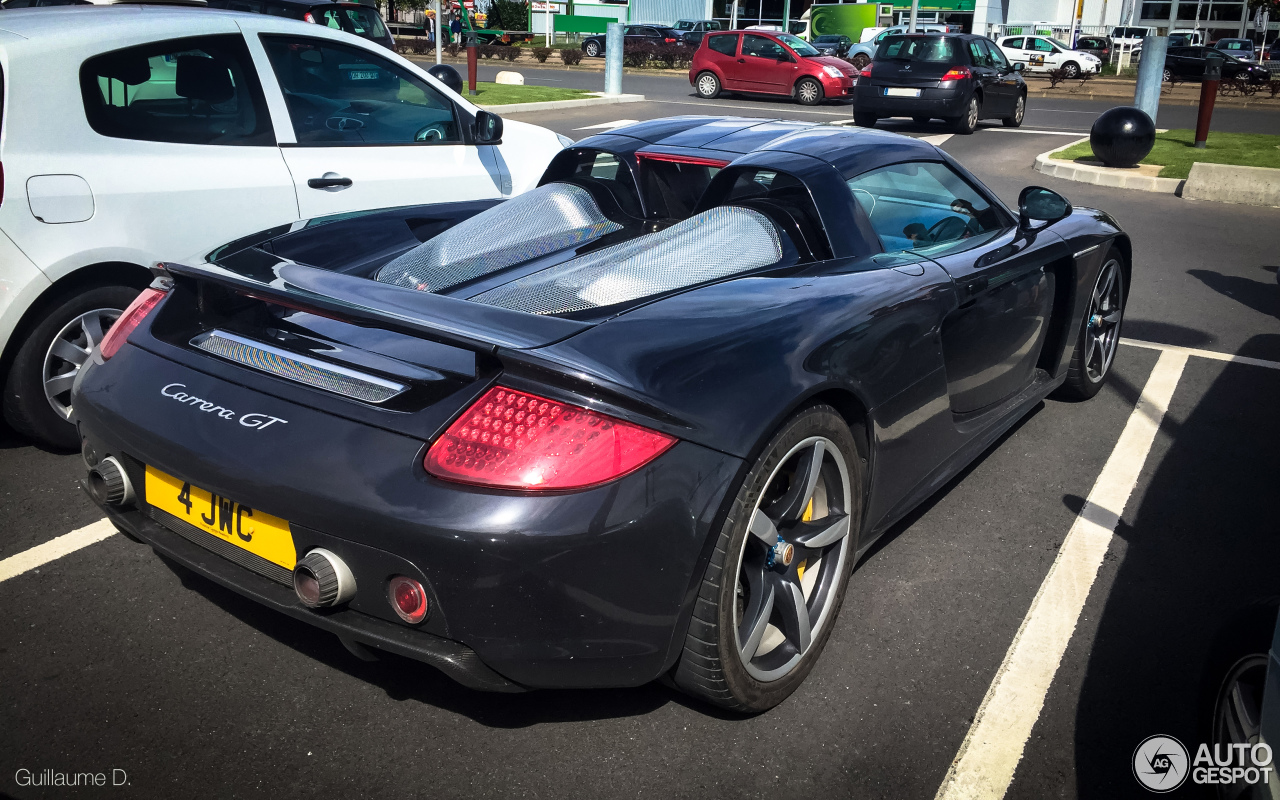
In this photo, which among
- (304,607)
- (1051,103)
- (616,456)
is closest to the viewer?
(616,456)

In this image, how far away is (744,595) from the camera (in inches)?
100

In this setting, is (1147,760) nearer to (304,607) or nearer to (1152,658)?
(1152,658)

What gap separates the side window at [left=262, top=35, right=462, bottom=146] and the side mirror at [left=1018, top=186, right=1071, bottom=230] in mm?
2985

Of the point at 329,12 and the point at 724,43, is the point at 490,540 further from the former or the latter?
the point at 724,43

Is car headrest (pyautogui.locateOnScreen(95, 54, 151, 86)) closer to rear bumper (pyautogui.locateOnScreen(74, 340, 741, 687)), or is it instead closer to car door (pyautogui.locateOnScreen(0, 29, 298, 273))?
car door (pyautogui.locateOnScreen(0, 29, 298, 273))

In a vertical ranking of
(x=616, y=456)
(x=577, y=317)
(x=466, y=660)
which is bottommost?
(x=466, y=660)

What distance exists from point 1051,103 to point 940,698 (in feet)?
86.2

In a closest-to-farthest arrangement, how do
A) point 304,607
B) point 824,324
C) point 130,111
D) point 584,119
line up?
1. point 304,607
2. point 824,324
3. point 130,111
4. point 584,119

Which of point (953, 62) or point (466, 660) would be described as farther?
point (953, 62)

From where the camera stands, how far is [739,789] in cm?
226

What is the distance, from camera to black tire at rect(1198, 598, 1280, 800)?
6.48 feet

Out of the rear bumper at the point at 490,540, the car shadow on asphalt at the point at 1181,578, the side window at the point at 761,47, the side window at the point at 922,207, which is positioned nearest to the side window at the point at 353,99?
the side window at the point at 922,207

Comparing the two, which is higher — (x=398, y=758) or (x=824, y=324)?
(x=824, y=324)

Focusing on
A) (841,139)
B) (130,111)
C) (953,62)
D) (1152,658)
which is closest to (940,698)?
(1152,658)
